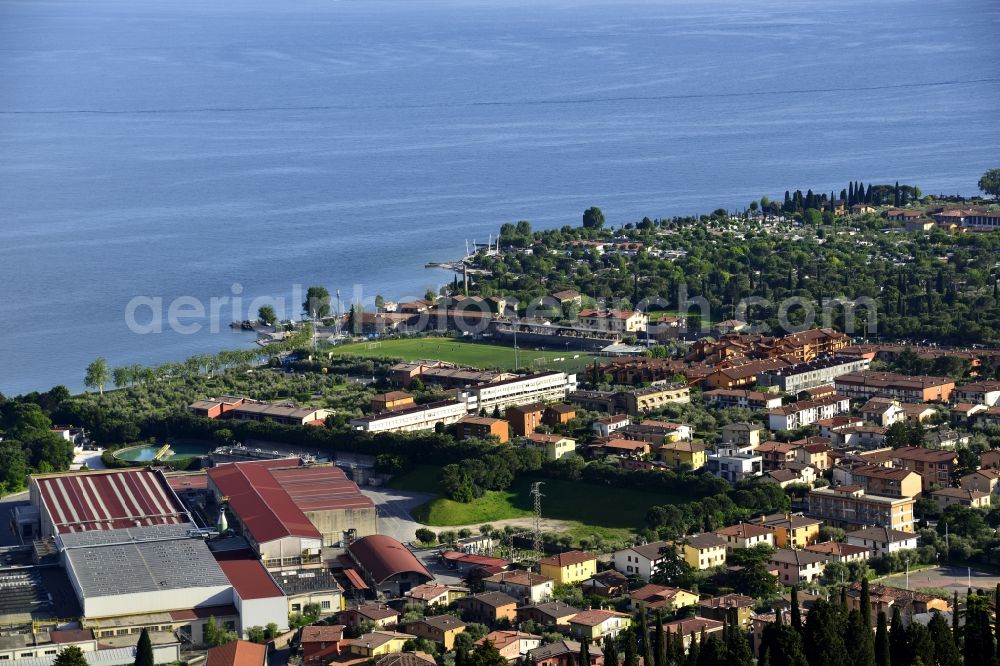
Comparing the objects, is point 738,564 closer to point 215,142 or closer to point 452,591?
point 452,591

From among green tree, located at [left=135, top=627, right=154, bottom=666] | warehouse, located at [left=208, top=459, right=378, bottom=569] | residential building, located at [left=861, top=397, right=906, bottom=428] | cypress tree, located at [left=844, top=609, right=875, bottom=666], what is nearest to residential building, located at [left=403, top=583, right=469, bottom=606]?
warehouse, located at [left=208, top=459, right=378, bottom=569]

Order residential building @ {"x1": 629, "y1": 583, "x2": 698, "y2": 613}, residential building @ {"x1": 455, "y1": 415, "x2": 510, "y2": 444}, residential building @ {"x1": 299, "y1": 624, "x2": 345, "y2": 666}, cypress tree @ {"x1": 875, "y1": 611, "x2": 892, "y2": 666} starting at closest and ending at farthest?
cypress tree @ {"x1": 875, "y1": 611, "x2": 892, "y2": 666}, residential building @ {"x1": 299, "y1": 624, "x2": 345, "y2": 666}, residential building @ {"x1": 629, "y1": 583, "x2": 698, "y2": 613}, residential building @ {"x1": 455, "y1": 415, "x2": 510, "y2": 444}

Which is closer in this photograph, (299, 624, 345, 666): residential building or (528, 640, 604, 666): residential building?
(528, 640, 604, 666): residential building

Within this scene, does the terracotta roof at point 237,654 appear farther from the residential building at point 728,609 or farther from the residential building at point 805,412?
the residential building at point 805,412

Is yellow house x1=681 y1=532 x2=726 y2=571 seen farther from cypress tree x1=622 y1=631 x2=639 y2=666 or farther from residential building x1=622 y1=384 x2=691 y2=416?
residential building x1=622 y1=384 x2=691 y2=416

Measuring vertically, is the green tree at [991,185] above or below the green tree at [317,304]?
above

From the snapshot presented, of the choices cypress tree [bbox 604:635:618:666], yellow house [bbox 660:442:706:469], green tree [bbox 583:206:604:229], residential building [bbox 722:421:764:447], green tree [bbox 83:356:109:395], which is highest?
green tree [bbox 583:206:604:229]

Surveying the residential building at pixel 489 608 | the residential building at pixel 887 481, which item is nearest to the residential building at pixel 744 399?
the residential building at pixel 887 481
